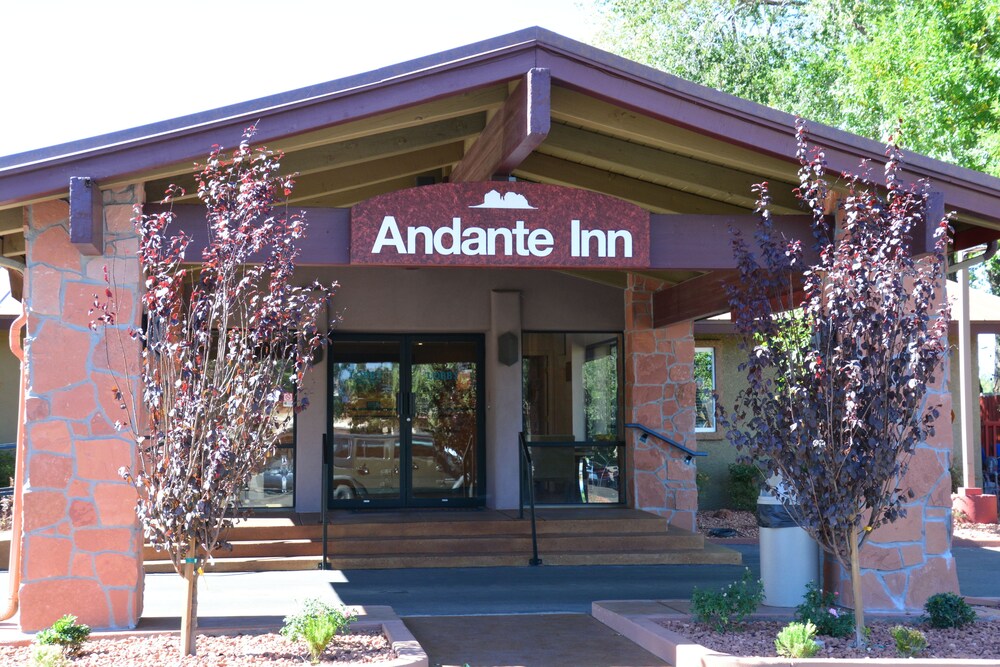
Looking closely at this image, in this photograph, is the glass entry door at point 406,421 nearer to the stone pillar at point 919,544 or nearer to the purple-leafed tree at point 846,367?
the stone pillar at point 919,544

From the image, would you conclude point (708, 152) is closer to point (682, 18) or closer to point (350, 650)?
point (350, 650)

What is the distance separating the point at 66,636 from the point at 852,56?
15839mm

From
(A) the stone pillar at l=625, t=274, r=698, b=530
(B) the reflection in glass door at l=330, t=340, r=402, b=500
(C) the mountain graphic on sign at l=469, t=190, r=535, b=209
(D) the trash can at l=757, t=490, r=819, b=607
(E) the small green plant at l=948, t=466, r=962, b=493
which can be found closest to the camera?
(C) the mountain graphic on sign at l=469, t=190, r=535, b=209

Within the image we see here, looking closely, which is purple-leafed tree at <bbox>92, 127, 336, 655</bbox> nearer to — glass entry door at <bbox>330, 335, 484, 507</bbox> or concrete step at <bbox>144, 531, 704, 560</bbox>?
concrete step at <bbox>144, 531, 704, 560</bbox>

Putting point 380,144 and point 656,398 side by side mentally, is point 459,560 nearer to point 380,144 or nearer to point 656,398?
point 656,398

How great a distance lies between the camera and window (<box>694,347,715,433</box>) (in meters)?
15.9

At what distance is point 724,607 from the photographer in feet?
22.8

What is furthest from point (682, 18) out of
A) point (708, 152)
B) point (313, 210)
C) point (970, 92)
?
point (313, 210)

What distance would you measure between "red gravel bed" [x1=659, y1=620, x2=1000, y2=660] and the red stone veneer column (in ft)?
12.7

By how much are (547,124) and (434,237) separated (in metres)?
1.16

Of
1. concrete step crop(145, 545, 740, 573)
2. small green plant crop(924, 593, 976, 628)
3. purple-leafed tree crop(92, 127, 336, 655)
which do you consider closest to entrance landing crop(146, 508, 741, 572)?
concrete step crop(145, 545, 740, 573)

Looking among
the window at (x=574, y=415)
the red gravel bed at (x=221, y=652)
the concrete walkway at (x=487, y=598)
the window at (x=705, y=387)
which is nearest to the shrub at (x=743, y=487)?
the window at (x=705, y=387)

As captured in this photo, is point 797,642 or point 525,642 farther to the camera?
point 525,642

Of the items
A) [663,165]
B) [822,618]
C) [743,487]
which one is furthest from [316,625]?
[743,487]
